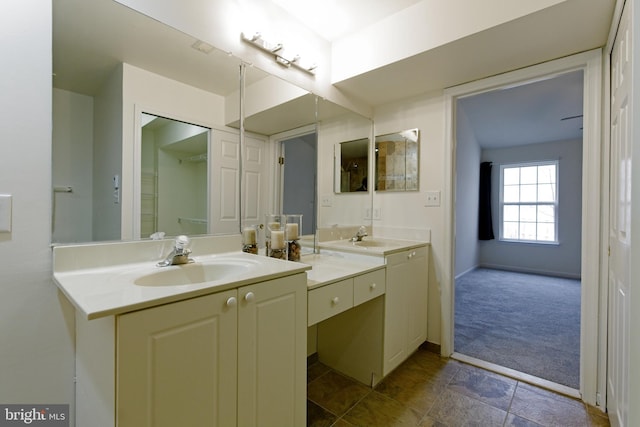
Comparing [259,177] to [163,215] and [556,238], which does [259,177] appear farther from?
[556,238]

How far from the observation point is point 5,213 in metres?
0.93

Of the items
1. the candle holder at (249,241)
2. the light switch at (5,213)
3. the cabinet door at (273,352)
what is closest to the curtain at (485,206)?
the candle holder at (249,241)

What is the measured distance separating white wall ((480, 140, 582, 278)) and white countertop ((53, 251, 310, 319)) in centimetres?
536

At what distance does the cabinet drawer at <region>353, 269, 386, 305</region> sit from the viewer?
60.9 inches

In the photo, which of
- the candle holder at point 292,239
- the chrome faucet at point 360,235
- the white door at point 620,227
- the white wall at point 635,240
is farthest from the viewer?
the chrome faucet at point 360,235

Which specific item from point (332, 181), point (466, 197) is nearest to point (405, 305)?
point (332, 181)

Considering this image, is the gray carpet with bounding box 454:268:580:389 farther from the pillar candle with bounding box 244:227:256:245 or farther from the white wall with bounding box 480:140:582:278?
the pillar candle with bounding box 244:227:256:245

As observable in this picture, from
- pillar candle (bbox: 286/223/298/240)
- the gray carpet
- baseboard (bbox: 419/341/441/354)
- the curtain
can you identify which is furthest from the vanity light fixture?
the curtain

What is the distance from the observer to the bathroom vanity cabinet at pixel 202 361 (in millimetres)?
733

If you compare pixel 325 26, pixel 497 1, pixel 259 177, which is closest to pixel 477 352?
pixel 259 177

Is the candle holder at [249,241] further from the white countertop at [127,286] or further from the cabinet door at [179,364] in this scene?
the cabinet door at [179,364]

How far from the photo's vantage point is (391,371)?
73.4 inches

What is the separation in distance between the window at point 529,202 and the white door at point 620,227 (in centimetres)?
418

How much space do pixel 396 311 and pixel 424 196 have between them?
0.94 m
